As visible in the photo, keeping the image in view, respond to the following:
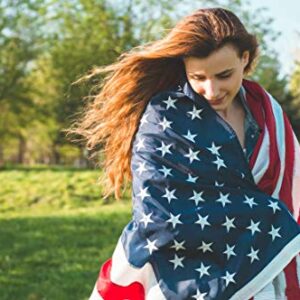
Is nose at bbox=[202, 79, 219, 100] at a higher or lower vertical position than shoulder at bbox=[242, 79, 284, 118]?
higher

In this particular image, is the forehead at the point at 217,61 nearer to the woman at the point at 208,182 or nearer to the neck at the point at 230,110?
the woman at the point at 208,182

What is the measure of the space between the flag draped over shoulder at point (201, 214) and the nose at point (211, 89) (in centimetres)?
6

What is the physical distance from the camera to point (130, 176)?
3.91 metres

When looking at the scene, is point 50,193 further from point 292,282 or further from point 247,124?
point 292,282

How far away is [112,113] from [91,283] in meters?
3.90

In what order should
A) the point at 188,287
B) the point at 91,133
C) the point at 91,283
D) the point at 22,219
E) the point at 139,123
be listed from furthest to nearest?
the point at 22,219 < the point at 91,283 < the point at 91,133 < the point at 139,123 < the point at 188,287

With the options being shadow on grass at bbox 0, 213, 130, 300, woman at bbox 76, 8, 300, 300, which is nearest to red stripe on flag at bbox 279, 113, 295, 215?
woman at bbox 76, 8, 300, 300

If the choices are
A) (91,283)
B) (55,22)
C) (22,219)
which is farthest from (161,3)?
(91,283)

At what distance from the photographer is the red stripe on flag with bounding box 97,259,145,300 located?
3.56m

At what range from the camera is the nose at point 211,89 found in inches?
136

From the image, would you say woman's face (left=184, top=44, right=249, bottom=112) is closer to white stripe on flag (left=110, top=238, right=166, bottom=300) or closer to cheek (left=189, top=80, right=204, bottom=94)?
cheek (left=189, top=80, right=204, bottom=94)

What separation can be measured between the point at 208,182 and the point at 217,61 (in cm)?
53

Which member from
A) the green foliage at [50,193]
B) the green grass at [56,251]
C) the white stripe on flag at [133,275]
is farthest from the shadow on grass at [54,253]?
the green foliage at [50,193]

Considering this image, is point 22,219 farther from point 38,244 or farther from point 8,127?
point 8,127
